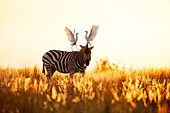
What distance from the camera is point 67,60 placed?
949 centimetres

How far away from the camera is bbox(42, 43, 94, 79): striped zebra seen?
8.67 m

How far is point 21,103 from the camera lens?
4195 mm

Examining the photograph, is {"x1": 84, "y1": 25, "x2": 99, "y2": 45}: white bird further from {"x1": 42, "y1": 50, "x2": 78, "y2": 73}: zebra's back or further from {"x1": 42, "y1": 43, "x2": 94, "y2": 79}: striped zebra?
{"x1": 42, "y1": 50, "x2": 78, "y2": 73}: zebra's back

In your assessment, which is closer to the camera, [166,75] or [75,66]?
[75,66]

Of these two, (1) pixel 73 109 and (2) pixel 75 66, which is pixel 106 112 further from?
(2) pixel 75 66

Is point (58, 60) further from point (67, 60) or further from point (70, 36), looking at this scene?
point (70, 36)

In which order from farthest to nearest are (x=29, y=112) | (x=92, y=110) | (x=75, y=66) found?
(x=75, y=66)
(x=29, y=112)
(x=92, y=110)

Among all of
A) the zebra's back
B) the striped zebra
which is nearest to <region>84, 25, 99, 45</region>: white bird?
the striped zebra

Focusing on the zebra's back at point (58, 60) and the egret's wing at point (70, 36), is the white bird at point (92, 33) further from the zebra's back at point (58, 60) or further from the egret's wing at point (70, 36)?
the zebra's back at point (58, 60)

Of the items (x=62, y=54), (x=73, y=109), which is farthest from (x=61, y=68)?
(x=73, y=109)

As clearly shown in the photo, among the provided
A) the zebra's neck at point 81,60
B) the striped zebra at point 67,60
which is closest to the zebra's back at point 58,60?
the striped zebra at point 67,60

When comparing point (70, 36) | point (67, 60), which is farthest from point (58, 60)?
point (70, 36)

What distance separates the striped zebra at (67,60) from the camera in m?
8.67

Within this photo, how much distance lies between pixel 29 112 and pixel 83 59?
5.09m
